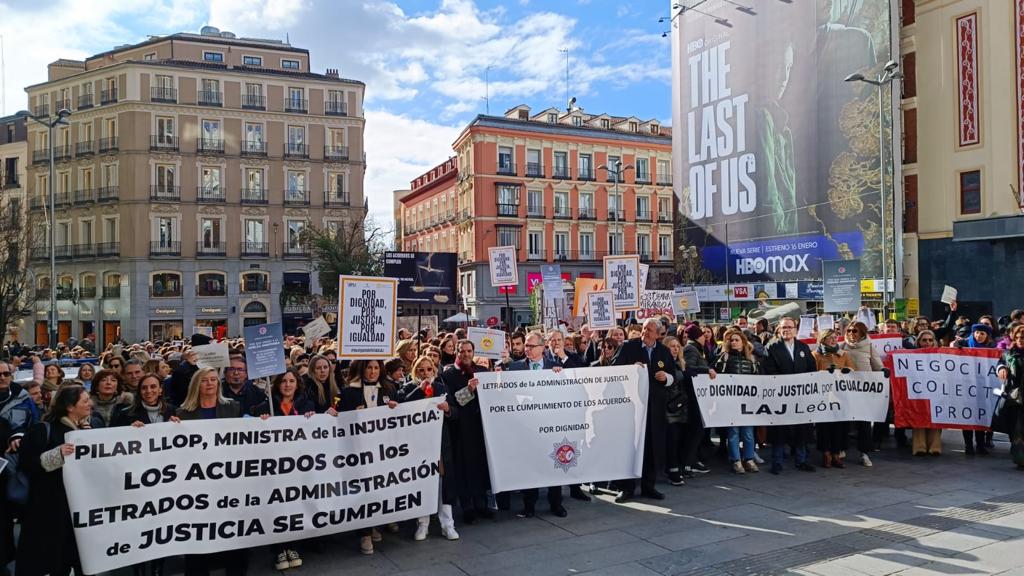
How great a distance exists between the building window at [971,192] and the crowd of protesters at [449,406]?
20.3 m

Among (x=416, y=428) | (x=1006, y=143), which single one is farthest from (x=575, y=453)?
(x=1006, y=143)

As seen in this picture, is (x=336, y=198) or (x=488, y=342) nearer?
→ (x=488, y=342)

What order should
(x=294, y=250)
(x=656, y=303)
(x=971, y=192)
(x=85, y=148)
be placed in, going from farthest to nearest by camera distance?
(x=85, y=148) → (x=294, y=250) → (x=971, y=192) → (x=656, y=303)

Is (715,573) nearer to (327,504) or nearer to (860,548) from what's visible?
(860,548)

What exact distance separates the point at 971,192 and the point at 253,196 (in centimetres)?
4345

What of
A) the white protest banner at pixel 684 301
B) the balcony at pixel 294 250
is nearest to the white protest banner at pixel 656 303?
the white protest banner at pixel 684 301

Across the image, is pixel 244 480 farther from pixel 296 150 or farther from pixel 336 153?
pixel 336 153

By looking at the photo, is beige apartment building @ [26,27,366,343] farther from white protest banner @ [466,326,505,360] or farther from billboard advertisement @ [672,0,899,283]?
white protest banner @ [466,326,505,360]

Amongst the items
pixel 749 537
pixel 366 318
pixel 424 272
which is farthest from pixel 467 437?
pixel 424 272

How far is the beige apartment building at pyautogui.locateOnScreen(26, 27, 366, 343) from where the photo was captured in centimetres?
5019

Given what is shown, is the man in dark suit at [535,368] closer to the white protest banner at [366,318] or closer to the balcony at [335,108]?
the white protest banner at [366,318]

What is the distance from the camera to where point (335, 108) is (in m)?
54.5

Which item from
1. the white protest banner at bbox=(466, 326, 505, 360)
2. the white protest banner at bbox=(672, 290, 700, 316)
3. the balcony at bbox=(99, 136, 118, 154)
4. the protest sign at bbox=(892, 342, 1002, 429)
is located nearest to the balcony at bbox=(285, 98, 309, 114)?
the balcony at bbox=(99, 136, 118, 154)

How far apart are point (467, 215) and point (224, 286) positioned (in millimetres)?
20919
